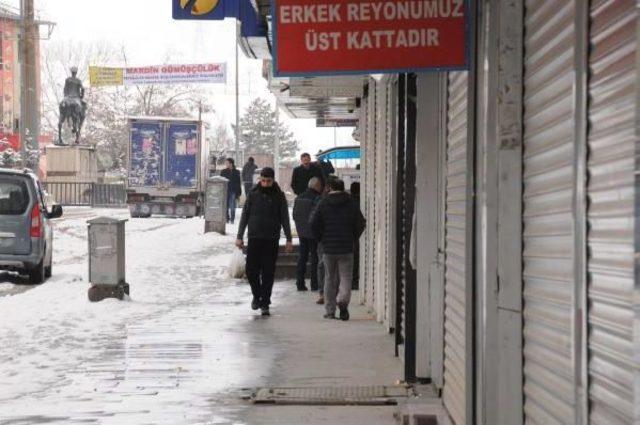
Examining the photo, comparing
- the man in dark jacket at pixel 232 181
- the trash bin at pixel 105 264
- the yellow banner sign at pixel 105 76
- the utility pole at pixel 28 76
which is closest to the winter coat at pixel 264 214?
the trash bin at pixel 105 264

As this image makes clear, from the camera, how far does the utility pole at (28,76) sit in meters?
30.8

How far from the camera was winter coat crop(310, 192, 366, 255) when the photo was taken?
1332cm

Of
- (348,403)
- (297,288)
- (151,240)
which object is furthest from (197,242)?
(348,403)

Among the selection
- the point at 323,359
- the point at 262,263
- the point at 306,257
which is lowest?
the point at 323,359

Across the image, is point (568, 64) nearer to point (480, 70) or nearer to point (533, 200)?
point (533, 200)

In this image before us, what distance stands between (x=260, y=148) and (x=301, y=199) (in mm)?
117225

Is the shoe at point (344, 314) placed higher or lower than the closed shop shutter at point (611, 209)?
lower

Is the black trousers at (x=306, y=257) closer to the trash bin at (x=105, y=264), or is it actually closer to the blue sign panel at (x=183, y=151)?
the trash bin at (x=105, y=264)

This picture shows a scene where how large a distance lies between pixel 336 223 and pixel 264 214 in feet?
3.83

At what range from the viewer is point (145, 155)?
4081 centimetres

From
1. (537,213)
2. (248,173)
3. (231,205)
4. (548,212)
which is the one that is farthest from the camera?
(248,173)

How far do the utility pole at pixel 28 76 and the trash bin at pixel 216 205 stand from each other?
19.8ft

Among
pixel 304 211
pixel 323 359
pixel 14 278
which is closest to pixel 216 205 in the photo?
pixel 14 278

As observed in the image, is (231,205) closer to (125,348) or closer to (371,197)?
(371,197)
